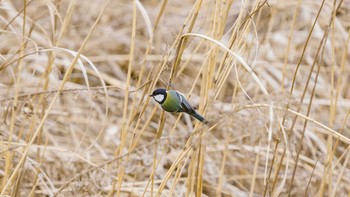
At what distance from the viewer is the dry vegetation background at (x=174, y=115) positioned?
97cm

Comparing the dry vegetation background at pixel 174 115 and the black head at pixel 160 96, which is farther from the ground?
the black head at pixel 160 96

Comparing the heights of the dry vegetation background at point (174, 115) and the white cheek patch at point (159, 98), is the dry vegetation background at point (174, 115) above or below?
below

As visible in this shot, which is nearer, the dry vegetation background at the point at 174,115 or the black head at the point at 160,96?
the black head at the point at 160,96

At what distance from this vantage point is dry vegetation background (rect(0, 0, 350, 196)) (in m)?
0.97

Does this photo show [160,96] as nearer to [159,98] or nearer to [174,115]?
[159,98]

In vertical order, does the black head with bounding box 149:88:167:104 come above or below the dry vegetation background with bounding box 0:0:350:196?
above

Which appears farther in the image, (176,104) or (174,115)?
(174,115)

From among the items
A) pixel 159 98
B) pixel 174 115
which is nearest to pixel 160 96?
pixel 159 98

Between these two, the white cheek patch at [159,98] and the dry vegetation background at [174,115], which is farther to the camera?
the dry vegetation background at [174,115]

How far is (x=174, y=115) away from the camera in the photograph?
2338mm

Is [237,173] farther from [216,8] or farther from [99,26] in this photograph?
[99,26]

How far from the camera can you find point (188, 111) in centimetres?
84

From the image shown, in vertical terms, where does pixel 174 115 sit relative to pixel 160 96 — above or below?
below

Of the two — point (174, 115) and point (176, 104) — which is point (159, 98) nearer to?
point (176, 104)
